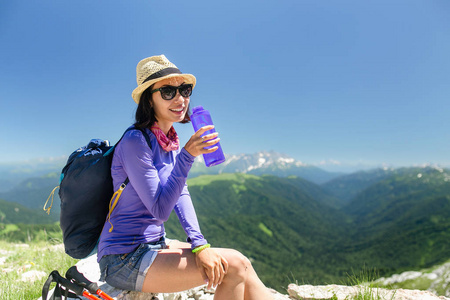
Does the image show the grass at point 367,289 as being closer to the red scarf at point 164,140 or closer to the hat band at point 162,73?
the red scarf at point 164,140

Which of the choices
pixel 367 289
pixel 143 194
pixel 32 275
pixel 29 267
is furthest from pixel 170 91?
pixel 29 267

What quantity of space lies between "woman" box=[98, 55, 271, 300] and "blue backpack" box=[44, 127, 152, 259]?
162mm

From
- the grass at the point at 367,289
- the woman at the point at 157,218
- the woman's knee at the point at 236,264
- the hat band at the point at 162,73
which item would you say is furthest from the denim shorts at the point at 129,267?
the grass at the point at 367,289

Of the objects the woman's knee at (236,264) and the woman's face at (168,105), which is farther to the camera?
the woman's face at (168,105)

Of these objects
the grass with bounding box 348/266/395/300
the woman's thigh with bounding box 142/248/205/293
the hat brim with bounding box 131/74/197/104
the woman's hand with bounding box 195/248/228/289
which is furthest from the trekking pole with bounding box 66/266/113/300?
the grass with bounding box 348/266/395/300

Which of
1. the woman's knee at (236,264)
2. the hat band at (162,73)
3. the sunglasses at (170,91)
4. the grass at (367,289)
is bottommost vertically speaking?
the grass at (367,289)

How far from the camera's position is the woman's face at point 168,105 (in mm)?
2744

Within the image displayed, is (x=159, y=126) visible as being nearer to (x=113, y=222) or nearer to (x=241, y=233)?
(x=113, y=222)

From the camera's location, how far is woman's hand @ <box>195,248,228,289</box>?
2.24 m

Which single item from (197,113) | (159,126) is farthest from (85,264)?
(197,113)

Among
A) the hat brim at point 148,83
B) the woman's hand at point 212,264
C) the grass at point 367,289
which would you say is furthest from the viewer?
the grass at point 367,289

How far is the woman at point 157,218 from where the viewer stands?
7.57ft

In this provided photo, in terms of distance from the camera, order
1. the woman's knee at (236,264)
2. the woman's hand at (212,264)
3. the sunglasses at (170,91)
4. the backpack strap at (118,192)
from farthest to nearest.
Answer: the sunglasses at (170,91)
the backpack strap at (118,192)
the woman's knee at (236,264)
the woman's hand at (212,264)

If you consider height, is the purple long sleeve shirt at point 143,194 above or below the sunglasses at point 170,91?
below
